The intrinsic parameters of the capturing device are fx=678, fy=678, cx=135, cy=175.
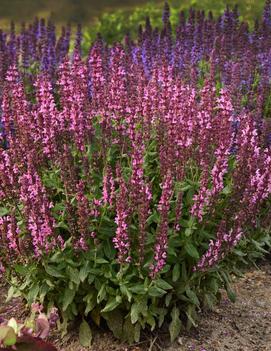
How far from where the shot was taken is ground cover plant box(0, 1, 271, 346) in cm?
378

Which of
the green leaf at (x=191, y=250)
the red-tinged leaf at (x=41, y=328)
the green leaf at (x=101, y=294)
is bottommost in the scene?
the green leaf at (x=101, y=294)

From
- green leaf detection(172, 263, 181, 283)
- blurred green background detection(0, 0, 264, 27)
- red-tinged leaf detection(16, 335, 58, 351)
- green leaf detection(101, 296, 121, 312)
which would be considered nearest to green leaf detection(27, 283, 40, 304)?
green leaf detection(101, 296, 121, 312)

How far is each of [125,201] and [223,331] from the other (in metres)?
1.48

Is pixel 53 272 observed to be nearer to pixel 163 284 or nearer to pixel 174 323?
pixel 163 284

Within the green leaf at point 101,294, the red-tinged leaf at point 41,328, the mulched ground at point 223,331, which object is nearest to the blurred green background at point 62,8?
the mulched ground at point 223,331

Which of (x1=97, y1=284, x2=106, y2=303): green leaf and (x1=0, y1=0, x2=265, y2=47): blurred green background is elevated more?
(x1=97, y1=284, x2=106, y2=303): green leaf

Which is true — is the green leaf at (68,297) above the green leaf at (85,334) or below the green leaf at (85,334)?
above

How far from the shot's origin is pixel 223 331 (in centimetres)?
458

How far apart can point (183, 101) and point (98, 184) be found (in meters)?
0.82

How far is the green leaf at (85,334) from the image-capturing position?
14.0 feet

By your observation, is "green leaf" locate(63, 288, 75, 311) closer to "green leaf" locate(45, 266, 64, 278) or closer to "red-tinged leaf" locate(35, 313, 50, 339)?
"green leaf" locate(45, 266, 64, 278)

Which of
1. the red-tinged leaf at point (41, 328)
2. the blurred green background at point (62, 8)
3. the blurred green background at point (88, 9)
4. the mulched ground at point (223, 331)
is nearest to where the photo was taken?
the red-tinged leaf at point (41, 328)

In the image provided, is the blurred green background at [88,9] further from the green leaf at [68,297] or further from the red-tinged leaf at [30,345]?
the red-tinged leaf at [30,345]

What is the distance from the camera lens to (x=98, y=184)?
13.7 feet
